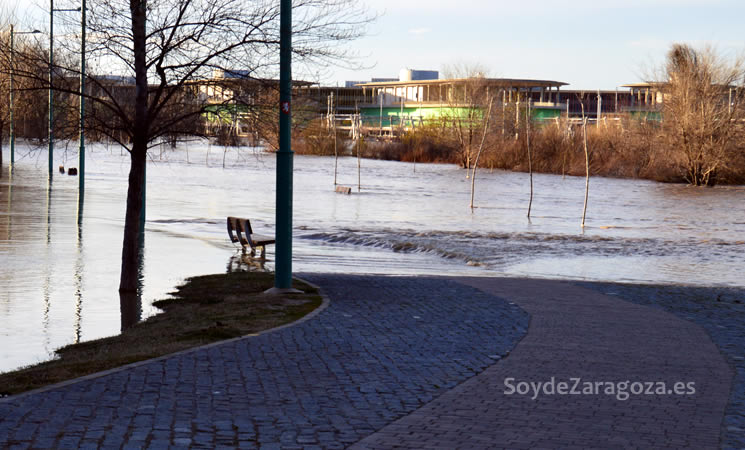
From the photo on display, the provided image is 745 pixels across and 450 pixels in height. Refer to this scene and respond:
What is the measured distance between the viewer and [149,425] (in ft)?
20.2

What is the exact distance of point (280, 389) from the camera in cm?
726

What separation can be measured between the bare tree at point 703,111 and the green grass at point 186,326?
171ft

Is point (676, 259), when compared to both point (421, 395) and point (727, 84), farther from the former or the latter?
point (727, 84)

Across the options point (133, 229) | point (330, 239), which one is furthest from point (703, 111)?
point (133, 229)

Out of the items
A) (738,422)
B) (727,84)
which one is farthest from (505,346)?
(727,84)

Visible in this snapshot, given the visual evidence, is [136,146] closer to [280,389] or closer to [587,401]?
[280,389]

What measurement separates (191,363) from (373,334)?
230 cm

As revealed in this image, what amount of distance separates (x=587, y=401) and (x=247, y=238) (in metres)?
14.0

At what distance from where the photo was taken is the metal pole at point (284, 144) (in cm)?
1242

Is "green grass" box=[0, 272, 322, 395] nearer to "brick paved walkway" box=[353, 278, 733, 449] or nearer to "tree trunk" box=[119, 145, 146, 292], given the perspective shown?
"tree trunk" box=[119, 145, 146, 292]

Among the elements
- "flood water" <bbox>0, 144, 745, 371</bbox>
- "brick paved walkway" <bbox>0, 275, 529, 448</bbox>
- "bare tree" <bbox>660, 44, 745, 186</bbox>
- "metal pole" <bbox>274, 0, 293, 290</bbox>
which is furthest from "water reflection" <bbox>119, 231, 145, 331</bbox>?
"bare tree" <bbox>660, 44, 745, 186</bbox>

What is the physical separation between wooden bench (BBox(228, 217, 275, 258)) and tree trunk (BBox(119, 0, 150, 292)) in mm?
5164

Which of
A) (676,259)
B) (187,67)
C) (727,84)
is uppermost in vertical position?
(727,84)

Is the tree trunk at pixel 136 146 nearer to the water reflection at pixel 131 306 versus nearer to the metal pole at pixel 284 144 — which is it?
the water reflection at pixel 131 306
